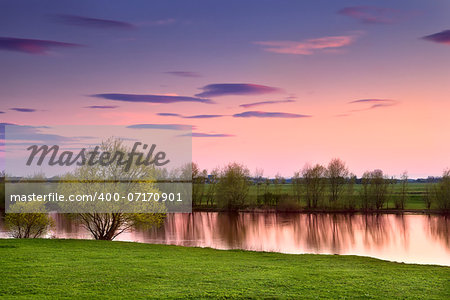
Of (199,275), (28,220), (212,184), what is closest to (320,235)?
(28,220)

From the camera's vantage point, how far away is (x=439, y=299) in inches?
470

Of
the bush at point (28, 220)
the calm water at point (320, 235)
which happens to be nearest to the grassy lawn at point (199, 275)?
the bush at point (28, 220)

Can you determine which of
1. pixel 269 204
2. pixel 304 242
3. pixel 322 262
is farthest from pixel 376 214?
pixel 322 262

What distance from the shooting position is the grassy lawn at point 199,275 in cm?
1226

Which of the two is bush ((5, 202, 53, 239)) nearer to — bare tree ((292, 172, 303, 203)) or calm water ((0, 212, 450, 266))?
calm water ((0, 212, 450, 266))

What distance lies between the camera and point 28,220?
33000 mm

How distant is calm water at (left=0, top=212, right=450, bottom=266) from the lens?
32.7m

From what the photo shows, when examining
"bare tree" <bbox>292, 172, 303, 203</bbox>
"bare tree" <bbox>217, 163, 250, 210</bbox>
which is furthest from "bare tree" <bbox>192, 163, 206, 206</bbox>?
"bare tree" <bbox>292, 172, 303, 203</bbox>

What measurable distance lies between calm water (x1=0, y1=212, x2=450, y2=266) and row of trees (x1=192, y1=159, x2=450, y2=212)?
411 inches

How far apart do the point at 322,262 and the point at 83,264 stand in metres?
10.3

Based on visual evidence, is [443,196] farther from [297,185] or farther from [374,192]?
[297,185]

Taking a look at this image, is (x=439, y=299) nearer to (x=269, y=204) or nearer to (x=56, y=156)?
(x=56, y=156)

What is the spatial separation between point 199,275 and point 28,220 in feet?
77.5

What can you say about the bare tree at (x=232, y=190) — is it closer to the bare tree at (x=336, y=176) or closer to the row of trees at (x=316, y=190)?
the row of trees at (x=316, y=190)
